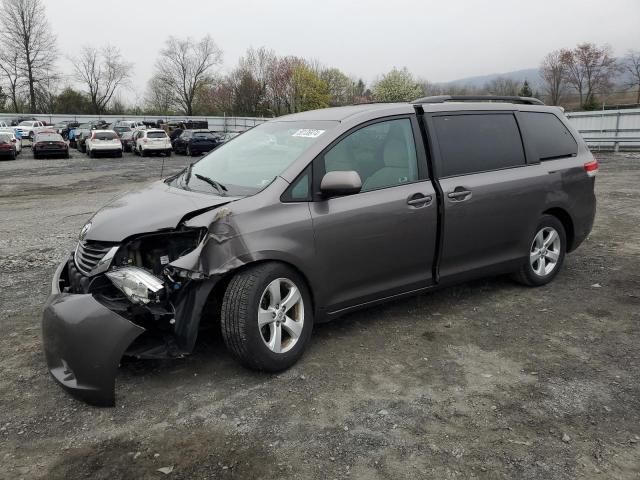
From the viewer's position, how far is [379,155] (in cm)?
419

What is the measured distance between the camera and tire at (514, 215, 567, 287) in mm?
5145

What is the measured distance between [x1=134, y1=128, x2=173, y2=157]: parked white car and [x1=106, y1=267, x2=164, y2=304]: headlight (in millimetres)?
27987

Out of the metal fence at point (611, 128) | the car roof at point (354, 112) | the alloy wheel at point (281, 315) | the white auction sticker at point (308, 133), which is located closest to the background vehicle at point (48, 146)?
the metal fence at point (611, 128)

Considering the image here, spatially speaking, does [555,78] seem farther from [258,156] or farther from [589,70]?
[258,156]

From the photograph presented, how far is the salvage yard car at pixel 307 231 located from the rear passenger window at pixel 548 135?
0.02m

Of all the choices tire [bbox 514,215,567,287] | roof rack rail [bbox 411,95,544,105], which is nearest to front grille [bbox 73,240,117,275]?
roof rack rail [bbox 411,95,544,105]

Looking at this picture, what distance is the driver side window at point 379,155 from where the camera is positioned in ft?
13.1

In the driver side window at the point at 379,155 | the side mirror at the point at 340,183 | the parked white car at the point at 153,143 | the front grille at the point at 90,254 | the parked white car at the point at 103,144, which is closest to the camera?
the front grille at the point at 90,254

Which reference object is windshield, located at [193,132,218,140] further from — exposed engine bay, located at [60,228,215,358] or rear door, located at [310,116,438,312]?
exposed engine bay, located at [60,228,215,358]

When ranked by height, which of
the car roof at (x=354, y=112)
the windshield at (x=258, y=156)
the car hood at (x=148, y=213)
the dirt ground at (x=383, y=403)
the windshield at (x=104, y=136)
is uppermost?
the windshield at (x=104, y=136)

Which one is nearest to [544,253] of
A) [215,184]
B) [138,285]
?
[215,184]

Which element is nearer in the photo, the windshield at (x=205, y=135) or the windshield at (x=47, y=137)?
the windshield at (x=47, y=137)

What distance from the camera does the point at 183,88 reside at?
74.7m

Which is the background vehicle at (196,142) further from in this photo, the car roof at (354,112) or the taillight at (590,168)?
the car roof at (354,112)
